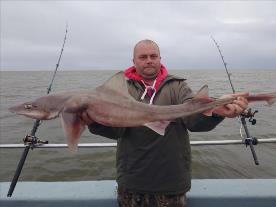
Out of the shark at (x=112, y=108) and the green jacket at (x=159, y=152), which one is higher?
the shark at (x=112, y=108)

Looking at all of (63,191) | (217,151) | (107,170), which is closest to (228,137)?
(217,151)

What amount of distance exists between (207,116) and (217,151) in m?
9.86

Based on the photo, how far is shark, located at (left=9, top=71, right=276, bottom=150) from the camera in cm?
324

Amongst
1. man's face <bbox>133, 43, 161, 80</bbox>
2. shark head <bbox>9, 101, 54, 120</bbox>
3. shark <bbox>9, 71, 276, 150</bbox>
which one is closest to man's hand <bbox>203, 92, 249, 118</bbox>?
shark <bbox>9, 71, 276, 150</bbox>

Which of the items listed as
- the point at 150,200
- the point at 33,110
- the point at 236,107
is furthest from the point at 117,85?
the point at 150,200

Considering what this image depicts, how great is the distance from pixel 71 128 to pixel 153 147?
83 cm

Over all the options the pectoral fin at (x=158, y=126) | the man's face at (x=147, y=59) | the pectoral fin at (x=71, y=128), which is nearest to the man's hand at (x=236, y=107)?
the pectoral fin at (x=158, y=126)

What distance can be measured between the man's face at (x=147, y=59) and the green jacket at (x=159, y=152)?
0.17 m

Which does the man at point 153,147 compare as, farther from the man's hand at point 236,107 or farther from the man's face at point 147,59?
the man's hand at point 236,107

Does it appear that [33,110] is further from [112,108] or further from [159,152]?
[159,152]

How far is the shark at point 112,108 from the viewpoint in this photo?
128 inches

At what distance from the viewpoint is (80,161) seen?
11.9 m

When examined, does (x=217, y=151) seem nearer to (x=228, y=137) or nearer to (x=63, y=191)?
(x=228, y=137)

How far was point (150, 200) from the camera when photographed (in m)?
3.70
